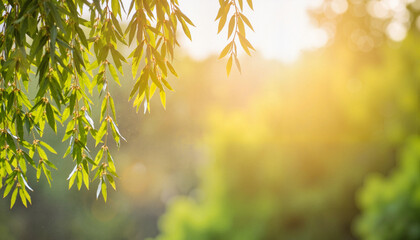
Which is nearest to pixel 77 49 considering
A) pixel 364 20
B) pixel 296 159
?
pixel 296 159

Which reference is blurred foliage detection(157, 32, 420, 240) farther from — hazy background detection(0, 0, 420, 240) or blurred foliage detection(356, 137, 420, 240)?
blurred foliage detection(356, 137, 420, 240)

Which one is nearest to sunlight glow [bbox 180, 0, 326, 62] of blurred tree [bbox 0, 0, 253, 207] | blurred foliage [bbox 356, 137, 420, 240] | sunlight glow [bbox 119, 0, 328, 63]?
sunlight glow [bbox 119, 0, 328, 63]

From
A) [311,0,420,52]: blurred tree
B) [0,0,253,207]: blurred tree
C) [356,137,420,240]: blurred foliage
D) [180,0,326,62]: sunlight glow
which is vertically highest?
[311,0,420,52]: blurred tree

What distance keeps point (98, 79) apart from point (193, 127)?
9.59 m

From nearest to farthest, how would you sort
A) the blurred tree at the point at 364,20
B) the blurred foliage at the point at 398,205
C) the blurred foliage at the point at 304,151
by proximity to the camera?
1. the blurred foliage at the point at 398,205
2. the blurred foliage at the point at 304,151
3. the blurred tree at the point at 364,20

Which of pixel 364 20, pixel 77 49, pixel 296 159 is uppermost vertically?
pixel 364 20

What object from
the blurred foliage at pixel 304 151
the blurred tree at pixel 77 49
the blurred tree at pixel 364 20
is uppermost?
the blurred tree at pixel 364 20

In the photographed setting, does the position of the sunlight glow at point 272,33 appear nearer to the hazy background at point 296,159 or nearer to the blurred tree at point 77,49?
the hazy background at point 296,159

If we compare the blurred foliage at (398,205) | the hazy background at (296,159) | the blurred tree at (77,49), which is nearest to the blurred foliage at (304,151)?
the hazy background at (296,159)

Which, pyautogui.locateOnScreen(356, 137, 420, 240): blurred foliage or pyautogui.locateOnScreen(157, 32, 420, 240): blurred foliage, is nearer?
pyautogui.locateOnScreen(356, 137, 420, 240): blurred foliage

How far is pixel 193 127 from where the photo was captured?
11078 millimetres

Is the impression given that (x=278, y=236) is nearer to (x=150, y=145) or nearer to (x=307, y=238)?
(x=307, y=238)

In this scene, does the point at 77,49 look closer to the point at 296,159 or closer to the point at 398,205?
the point at 398,205

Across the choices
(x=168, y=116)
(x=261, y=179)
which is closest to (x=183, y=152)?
(x=168, y=116)
